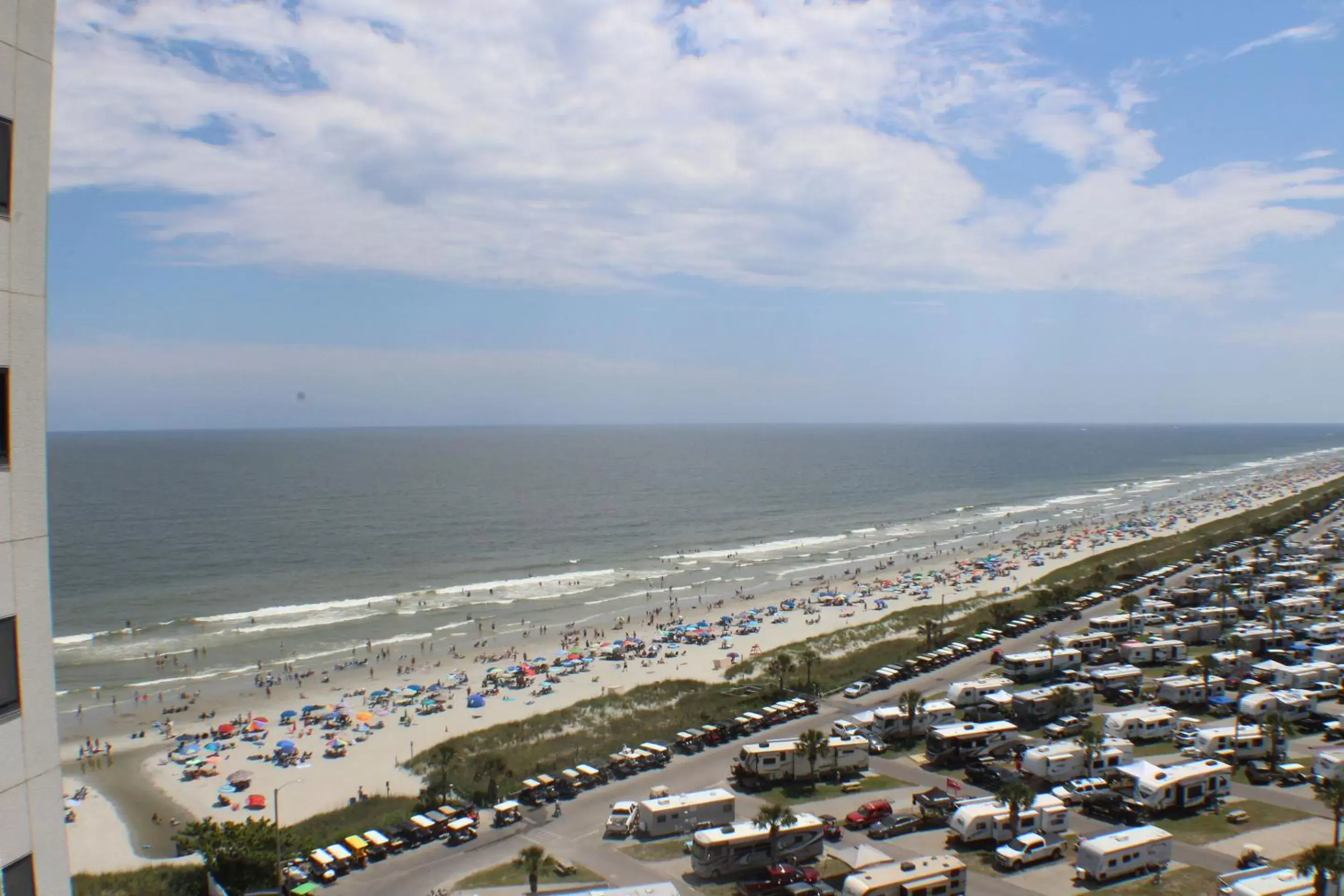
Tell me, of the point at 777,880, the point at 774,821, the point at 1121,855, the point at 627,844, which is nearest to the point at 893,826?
the point at 774,821

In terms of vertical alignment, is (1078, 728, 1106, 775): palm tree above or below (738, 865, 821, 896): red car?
above

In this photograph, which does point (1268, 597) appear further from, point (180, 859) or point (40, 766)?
point (40, 766)

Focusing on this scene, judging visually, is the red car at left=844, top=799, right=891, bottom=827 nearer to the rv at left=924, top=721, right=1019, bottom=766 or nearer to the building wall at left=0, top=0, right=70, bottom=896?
the rv at left=924, top=721, right=1019, bottom=766

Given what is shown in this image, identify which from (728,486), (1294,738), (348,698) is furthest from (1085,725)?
(728,486)

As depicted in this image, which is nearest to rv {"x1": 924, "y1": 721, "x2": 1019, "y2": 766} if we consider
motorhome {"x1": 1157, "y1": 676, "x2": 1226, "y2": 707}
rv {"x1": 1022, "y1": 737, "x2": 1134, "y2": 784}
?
rv {"x1": 1022, "y1": 737, "x2": 1134, "y2": 784}

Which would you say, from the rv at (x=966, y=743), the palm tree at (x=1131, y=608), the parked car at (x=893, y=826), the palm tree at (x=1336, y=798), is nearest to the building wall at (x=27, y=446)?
the parked car at (x=893, y=826)
